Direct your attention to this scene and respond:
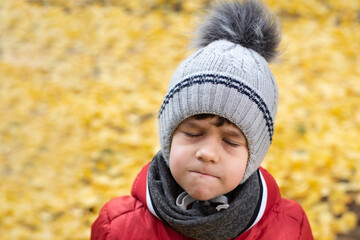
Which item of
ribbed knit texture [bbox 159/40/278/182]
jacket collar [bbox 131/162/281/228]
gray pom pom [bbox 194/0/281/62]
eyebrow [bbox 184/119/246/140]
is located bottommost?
jacket collar [bbox 131/162/281/228]

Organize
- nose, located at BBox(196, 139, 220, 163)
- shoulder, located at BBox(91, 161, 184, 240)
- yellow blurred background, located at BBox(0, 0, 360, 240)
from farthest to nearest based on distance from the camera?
yellow blurred background, located at BBox(0, 0, 360, 240)
shoulder, located at BBox(91, 161, 184, 240)
nose, located at BBox(196, 139, 220, 163)

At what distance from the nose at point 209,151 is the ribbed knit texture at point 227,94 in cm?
10

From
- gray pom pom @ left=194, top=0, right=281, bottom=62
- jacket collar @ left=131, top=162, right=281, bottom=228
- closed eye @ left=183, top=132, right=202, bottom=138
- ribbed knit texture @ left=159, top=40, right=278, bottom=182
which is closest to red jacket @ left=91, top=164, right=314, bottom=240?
jacket collar @ left=131, top=162, right=281, bottom=228

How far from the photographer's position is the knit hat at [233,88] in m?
1.45

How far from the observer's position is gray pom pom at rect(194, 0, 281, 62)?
169 cm

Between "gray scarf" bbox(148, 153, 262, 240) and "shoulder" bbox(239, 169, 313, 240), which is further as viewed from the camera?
"shoulder" bbox(239, 169, 313, 240)

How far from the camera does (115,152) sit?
3629 mm

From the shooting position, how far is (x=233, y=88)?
1463mm

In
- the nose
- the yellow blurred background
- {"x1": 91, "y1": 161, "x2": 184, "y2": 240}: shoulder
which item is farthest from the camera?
A: the yellow blurred background

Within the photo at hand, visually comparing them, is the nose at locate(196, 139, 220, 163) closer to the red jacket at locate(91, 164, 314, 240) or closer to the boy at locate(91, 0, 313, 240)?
the boy at locate(91, 0, 313, 240)

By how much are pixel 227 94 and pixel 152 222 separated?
0.57 meters

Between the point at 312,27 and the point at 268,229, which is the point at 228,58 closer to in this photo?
the point at 268,229

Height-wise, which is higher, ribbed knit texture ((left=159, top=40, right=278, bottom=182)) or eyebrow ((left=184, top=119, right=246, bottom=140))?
ribbed knit texture ((left=159, top=40, right=278, bottom=182))

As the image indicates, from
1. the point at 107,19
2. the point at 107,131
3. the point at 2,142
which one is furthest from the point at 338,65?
the point at 2,142
